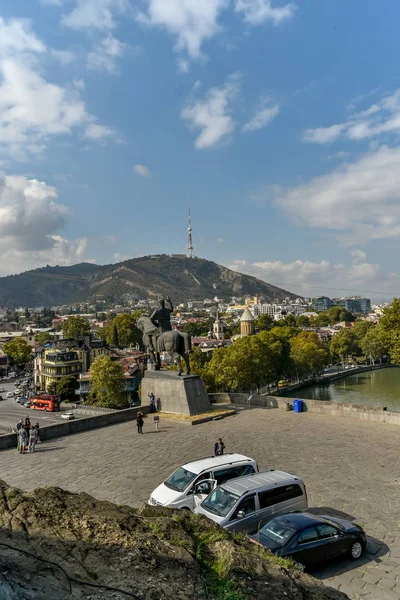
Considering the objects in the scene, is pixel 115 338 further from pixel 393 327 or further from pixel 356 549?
pixel 356 549

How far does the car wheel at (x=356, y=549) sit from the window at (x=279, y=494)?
59.4 inches

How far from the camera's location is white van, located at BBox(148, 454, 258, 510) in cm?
900

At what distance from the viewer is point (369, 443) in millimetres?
14961

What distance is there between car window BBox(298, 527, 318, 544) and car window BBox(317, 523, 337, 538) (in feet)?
0.30

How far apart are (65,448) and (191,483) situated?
800 centimetres

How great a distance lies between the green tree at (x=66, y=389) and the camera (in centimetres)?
6228

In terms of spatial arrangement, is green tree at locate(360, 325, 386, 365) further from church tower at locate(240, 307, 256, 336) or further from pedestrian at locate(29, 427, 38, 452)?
pedestrian at locate(29, 427, 38, 452)

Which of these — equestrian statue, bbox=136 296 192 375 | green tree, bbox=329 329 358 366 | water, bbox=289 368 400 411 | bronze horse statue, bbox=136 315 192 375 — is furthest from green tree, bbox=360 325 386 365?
bronze horse statue, bbox=136 315 192 375

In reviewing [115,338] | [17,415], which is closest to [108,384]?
[17,415]

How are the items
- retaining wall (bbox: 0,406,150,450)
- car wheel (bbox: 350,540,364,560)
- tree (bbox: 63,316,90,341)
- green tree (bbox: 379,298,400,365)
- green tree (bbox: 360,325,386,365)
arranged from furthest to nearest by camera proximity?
tree (bbox: 63,316,90,341), green tree (bbox: 360,325,386,365), green tree (bbox: 379,298,400,365), retaining wall (bbox: 0,406,150,450), car wheel (bbox: 350,540,364,560)

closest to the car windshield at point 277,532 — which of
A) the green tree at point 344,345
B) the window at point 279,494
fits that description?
the window at point 279,494

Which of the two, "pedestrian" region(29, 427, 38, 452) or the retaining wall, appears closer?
"pedestrian" region(29, 427, 38, 452)

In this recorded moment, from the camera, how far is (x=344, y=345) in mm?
93500

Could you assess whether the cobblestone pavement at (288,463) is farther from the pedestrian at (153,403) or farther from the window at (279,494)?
the pedestrian at (153,403)
